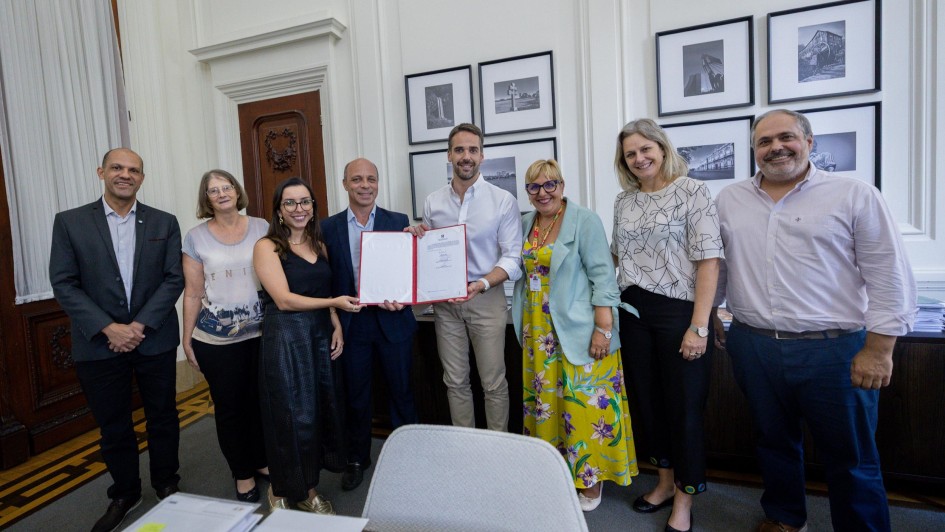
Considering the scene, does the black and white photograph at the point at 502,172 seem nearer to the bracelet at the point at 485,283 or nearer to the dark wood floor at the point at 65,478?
the bracelet at the point at 485,283

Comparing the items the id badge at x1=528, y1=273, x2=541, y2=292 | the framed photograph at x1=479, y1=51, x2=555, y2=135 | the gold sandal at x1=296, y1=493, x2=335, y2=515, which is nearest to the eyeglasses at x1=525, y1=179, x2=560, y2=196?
the id badge at x1=528, y1=273, x2=541, y2=292

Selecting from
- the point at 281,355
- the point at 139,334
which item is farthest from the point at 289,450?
the point at 139,334

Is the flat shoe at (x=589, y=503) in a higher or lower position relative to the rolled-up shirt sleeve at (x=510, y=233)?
lower

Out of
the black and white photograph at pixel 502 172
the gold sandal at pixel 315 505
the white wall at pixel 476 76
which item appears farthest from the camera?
the black and white photograph at pixel 502 172

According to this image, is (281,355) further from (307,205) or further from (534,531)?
(534,531)

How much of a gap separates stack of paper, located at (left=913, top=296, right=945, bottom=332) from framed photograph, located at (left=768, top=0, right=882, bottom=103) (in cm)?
116

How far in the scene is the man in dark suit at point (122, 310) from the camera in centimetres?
219

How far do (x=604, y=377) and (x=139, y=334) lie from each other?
85.8 inches

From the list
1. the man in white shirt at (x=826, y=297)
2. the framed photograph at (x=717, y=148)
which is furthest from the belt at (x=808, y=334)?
the framed photograph at (x=717, y=148)

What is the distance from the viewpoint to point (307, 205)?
84.3 inches

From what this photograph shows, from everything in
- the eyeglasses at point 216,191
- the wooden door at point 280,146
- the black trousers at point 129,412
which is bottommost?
the black trousers at point 129,412

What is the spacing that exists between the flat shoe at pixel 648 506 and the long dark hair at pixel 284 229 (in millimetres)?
1890

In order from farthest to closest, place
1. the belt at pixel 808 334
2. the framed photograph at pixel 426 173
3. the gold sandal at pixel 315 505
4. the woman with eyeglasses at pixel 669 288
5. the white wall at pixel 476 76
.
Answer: the framed photograph at pixel 426 173
the white wall at pixel 476 76
the gold sandal at pixel 315 505
the woman with eyeglasses at pixel 669 288
the belt at pixel 808 334

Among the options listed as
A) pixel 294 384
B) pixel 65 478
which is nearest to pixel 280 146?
pixel 294 384
